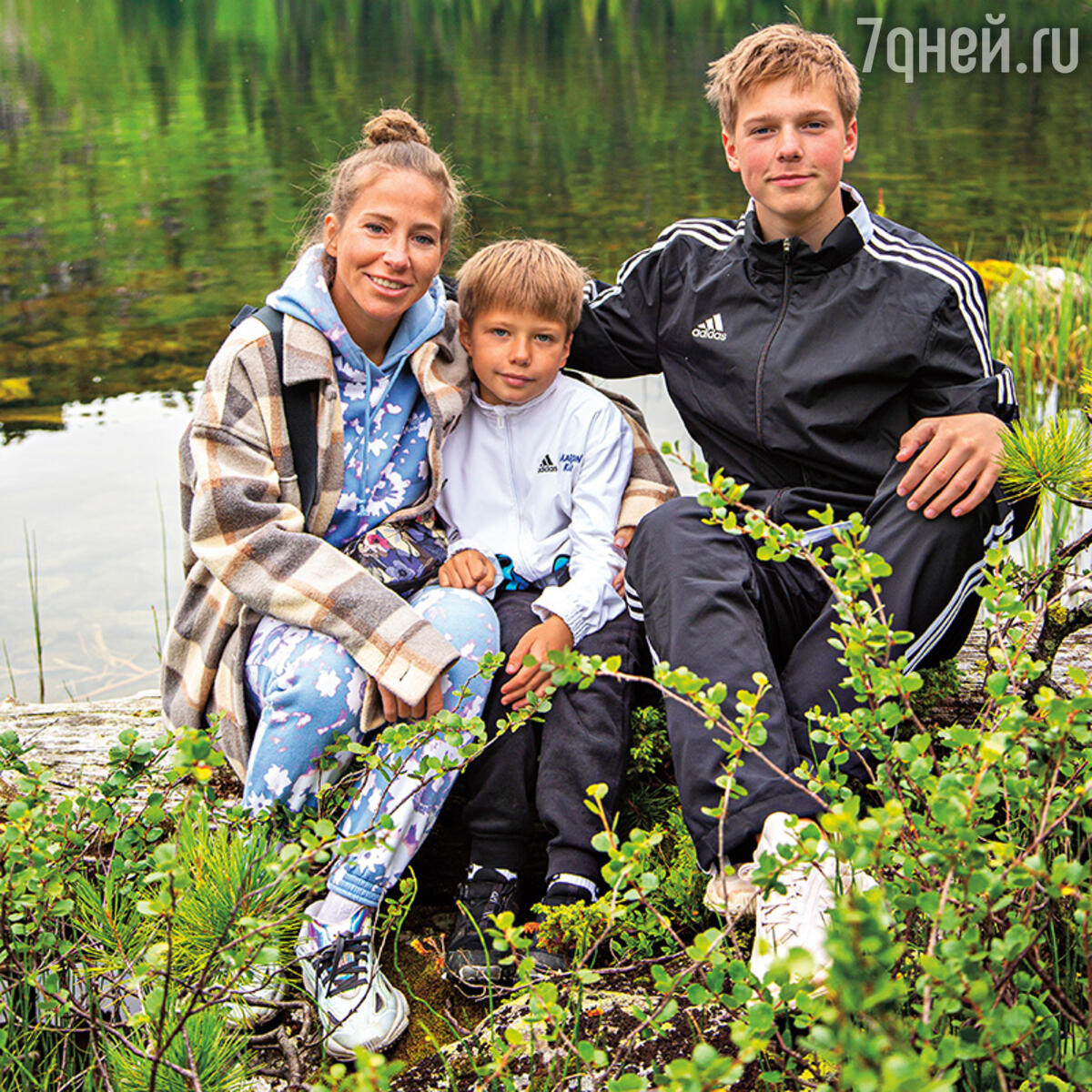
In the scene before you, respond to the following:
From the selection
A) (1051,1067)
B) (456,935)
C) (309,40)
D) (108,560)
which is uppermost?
(309,40)

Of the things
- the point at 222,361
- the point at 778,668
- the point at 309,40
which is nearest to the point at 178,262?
the point at 222,361

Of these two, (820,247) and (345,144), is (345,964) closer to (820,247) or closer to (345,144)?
(820,247)

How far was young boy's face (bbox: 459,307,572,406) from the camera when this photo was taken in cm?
261

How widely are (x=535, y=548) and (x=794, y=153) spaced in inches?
38.8

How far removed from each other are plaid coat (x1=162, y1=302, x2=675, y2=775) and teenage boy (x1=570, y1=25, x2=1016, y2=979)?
488 mm

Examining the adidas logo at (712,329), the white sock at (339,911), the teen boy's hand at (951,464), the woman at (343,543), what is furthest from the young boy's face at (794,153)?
the white sock at (339,911)

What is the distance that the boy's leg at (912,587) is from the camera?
7.40ft

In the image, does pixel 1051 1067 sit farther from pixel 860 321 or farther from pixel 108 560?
pixel 108 560

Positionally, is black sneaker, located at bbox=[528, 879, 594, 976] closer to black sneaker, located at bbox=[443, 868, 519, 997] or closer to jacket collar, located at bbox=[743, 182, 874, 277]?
black sneaker, located at bbox=[443, 868, 519, 997]

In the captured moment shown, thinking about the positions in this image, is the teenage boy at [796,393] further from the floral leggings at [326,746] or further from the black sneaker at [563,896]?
the floral leggings at [326,746]

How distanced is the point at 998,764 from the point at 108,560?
4.07 m

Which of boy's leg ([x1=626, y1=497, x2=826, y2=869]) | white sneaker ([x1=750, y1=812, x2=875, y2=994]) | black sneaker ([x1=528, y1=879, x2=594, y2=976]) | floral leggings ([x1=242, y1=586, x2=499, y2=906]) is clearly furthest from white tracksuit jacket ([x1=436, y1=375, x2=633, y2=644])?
white sneaker ([x1=750, y1=812, x2=875, y2=994])

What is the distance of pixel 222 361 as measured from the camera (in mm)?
2377

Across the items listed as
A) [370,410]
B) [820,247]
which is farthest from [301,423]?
[820,247]
